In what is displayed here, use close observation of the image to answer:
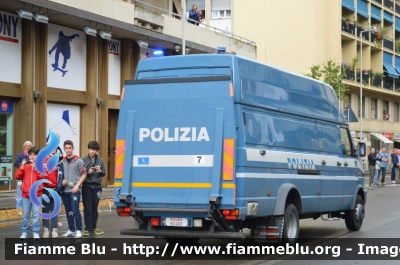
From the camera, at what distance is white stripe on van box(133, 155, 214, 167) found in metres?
10.4

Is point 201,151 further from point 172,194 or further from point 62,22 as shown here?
point 62,22

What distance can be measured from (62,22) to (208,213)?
16.7 meters

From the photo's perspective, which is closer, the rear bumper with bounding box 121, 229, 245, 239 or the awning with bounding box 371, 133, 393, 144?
the rear bumper with bounding box 121, 229, 245, 239

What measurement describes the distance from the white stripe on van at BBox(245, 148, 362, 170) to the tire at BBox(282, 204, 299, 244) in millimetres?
720

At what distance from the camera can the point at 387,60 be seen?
60.1 meters

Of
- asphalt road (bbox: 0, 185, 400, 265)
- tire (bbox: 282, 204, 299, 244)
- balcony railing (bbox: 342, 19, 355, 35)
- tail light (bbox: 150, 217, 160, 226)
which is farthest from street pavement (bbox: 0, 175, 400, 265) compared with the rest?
balcony railing (bbox: 342, 19, 355, 35)

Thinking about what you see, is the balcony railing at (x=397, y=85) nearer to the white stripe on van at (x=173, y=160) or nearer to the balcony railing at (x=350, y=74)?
the balcony railing at (x=350, y=74)

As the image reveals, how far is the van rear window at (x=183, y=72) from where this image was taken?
10609 millimetres

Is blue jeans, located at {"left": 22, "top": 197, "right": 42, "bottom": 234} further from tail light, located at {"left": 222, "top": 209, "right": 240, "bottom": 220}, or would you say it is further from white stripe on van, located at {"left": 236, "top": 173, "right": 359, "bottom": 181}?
white stripe on van, located at {"left": 236, "top": 173, "right": 359, "bottom": 181}

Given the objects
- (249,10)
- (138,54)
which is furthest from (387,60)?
(138,54)

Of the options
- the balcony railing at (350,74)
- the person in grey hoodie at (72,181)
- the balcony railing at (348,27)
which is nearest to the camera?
the person in grey hoodie at (72,181)

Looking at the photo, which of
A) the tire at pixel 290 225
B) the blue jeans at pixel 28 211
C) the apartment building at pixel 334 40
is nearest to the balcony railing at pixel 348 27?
the apartment building at pixel 334 40

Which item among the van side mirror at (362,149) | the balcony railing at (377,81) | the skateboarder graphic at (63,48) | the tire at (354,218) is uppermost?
the balcony railing at (377,81)

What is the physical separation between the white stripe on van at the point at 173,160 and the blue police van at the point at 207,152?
0.02 m
